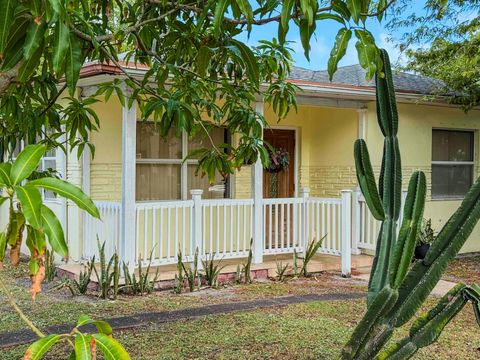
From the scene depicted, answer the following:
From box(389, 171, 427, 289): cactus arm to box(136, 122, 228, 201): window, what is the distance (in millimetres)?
5720

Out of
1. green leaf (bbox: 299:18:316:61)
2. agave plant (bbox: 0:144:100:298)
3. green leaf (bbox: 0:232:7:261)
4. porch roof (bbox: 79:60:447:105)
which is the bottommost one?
green leaf (bbox: 0:232:7:261)

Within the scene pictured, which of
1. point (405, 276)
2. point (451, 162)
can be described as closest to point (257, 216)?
point (451, 162)

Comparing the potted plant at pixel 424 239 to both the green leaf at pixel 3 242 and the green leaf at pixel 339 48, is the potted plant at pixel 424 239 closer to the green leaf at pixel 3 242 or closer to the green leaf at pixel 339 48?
the green leaf at pixel 339 48

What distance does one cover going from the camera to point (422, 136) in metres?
10.7

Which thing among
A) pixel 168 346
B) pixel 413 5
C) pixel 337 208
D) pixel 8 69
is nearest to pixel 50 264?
pixel 168 346

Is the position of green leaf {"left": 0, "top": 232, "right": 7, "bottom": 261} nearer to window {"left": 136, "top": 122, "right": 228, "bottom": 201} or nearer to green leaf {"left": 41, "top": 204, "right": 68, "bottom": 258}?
green leaf {"left": 41, "top": 204, "right": 68, "bottom": 258}

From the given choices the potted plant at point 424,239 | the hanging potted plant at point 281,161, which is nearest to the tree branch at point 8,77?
the potted plant at point 424,239

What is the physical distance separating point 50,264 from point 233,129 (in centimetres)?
491

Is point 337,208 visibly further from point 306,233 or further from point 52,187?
point 52,187

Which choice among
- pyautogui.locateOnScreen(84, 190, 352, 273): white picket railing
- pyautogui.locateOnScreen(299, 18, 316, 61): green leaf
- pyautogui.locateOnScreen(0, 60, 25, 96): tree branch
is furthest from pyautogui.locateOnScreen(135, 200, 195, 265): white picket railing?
pyautogui.locateOnScreen(299, 18, 316, 61): green leaf

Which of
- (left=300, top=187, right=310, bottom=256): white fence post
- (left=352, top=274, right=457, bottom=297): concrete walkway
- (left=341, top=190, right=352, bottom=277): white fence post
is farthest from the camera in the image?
(left=300, top=187, right=310, bottom=256): white fence post

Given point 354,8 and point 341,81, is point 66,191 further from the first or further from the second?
point 341,81

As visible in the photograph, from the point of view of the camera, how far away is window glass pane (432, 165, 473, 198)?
11148 mm

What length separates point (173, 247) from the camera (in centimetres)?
895
